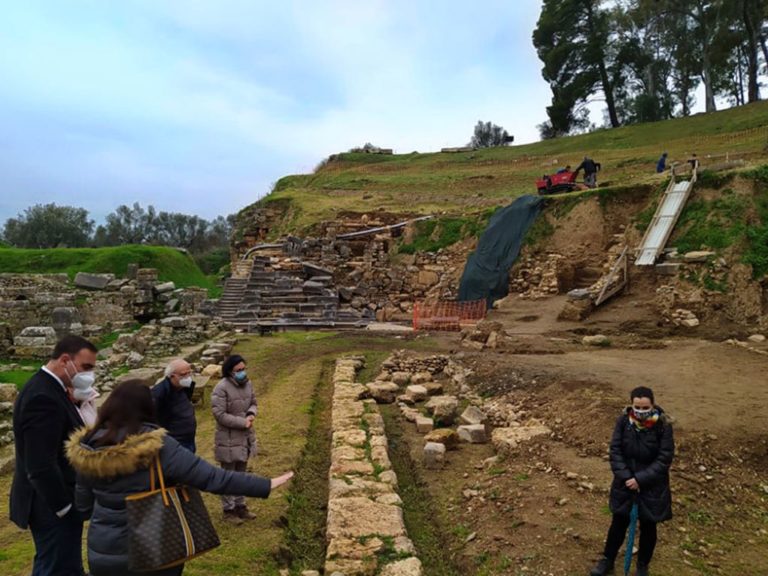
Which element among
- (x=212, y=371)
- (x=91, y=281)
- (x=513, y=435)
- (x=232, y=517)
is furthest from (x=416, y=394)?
(x=91, y=281)

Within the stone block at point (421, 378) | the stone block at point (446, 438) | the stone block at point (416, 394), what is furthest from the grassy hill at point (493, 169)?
the stone block at point (446, 438)

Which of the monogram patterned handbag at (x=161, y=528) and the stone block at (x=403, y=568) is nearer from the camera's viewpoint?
the monogram patterned handbag at (x=161, y=528)

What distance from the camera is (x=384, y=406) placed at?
9.88 metres

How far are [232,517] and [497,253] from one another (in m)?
17.6

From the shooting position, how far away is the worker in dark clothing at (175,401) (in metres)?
4.34

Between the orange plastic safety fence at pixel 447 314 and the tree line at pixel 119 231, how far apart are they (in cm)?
3240

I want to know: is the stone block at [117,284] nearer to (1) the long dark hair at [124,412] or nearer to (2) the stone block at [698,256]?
(2) the stone block at [698,256]

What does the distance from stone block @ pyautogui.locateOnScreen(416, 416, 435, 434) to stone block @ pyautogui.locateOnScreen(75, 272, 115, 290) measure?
1807 centimetres

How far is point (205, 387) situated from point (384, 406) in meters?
3.66

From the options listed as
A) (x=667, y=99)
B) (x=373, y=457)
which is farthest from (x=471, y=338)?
(x=667, y=99)

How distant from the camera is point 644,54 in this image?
44.3 m

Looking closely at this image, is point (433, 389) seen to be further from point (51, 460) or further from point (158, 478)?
point (158, 478)

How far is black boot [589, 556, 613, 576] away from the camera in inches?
Result: 165

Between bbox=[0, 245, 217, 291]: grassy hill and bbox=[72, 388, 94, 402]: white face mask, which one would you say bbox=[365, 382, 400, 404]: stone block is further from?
bbox=[0, 245, 217, 291]: grassy hill
